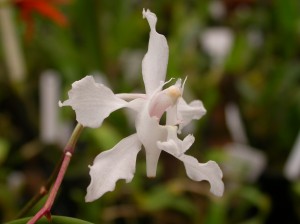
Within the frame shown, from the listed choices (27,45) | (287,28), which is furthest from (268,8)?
(27,45)

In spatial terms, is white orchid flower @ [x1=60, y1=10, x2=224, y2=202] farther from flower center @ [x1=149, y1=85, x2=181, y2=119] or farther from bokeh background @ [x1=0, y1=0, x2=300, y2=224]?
bokeh background @ [x1=0, y1=0, x2=300, y2=224]

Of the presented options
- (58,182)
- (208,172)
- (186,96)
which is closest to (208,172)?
(208,172)

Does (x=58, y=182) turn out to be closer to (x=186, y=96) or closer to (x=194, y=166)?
(x=194, y=166)

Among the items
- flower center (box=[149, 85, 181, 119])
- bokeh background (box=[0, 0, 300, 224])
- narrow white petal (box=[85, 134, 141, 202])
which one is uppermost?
flower center (box=[149, 85, 181, 119])

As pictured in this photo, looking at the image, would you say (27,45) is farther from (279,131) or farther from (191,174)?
(191,174)

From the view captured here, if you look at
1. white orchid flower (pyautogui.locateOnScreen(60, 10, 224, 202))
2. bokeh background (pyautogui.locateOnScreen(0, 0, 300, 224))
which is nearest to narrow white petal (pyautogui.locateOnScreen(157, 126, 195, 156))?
white orchid flower (pyautogui.locateOnScreen(60, 10, 224, 202))

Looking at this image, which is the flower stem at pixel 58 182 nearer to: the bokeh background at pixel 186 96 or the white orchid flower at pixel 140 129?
the white orchid flower at pixel 140 129
